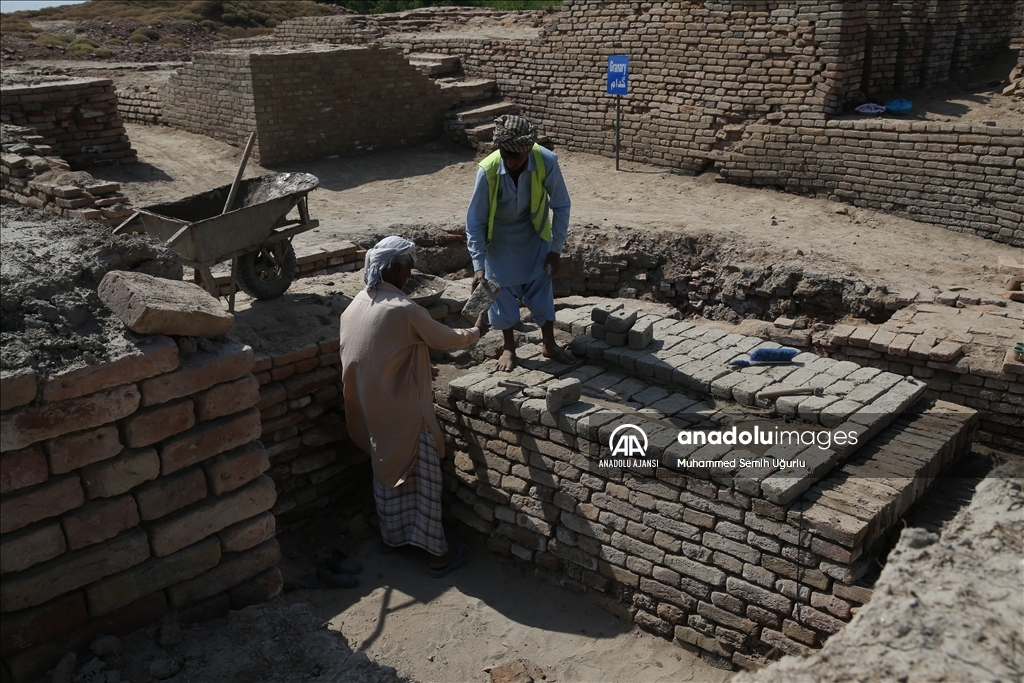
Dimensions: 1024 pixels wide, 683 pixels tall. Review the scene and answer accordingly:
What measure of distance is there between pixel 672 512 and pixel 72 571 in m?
2.82

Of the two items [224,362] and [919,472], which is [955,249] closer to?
[919,472]

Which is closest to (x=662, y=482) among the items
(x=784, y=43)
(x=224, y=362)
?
(x=224, y=362)

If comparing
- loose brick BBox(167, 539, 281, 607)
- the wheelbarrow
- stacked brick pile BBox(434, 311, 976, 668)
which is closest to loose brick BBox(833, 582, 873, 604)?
stacked brick pile BBox(434, 311, 976, 668)

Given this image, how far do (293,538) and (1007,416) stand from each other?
5.00m

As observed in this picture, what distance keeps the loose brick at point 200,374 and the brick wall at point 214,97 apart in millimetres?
10321

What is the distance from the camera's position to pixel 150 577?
10.0 feet

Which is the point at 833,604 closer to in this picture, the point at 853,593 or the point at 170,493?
the point at 853,593

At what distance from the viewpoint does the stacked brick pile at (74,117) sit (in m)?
10.5

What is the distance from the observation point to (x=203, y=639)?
10.2ft

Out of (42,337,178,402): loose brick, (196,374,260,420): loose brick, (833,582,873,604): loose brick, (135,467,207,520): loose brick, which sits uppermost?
(42,337,178,402): loose brick

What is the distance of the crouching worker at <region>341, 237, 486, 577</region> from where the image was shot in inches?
183

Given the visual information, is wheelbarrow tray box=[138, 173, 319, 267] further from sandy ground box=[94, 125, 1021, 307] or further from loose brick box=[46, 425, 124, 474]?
loose brick box=[46, 425, 124, 474]

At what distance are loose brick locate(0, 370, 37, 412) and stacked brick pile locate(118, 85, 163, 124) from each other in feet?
43.7

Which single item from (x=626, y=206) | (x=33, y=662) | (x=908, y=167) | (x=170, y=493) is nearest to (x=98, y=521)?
(x=170, y=493)
